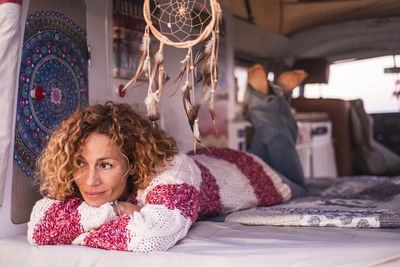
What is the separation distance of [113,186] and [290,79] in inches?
59.6

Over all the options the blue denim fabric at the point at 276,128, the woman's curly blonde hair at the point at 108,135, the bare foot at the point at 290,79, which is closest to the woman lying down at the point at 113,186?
the woman's curly blonde hair at the point at 108,135

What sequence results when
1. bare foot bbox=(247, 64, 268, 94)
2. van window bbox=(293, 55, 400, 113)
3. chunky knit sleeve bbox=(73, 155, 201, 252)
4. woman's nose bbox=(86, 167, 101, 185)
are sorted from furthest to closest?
van window bbox=(293, 55, 400, 113)
bare foot bbox=(247, 64, 268, 94)
woman's nose bbox=(86, 167, 101, 185)
chunky knit sleeve bbox=(73, 155, 201, 252)

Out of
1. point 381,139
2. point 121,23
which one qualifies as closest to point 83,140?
point 121,23

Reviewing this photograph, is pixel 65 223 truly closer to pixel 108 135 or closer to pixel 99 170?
pixel 99 170

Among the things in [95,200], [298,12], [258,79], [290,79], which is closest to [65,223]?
[95,200]

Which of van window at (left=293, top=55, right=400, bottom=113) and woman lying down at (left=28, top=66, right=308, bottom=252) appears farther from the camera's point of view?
Result: van window at (left=293, top=55, right=400, bottom=113)

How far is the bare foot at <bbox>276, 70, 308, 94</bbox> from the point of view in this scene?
2.57 meters

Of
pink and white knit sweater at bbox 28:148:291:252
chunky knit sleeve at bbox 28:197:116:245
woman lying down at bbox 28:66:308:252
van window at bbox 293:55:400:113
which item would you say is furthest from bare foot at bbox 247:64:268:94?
chunky knit sleeve at bbox 28:197:116:245

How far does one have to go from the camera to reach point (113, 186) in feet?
4.55

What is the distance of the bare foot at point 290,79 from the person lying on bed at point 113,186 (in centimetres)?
123

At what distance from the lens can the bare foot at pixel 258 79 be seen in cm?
252

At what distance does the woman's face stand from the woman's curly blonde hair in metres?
0.02

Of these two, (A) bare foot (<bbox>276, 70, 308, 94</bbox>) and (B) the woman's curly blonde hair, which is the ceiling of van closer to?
(A) bare foot (<bbox>276, 70, 308, 94</bbox>)

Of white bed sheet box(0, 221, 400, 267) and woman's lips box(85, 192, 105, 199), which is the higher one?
woman's lips box(85, 192, 105, 199)
